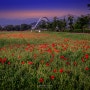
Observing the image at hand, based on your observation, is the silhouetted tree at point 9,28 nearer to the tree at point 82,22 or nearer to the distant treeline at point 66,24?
the distant treeline at point 66,24

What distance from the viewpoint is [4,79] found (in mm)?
5816

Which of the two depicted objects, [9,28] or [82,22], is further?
[9,28]

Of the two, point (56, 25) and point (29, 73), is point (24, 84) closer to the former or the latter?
point (29, 73)

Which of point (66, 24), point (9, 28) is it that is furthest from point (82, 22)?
point (9, 28)

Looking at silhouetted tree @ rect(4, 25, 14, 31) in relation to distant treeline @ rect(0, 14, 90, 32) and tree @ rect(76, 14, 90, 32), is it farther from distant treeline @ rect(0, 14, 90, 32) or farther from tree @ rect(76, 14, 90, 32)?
tree @ rect(76, 14, 90, 32)

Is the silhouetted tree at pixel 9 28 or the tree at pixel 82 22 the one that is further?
the silhouetted tree at pixel 9 28

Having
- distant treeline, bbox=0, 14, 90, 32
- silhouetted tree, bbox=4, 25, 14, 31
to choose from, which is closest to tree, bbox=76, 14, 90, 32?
distant treeline, bbox=0, 14, 90, 32

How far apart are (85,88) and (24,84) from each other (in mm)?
1640

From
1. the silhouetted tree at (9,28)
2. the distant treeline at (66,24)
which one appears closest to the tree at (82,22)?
the distant treeline at (66,24)

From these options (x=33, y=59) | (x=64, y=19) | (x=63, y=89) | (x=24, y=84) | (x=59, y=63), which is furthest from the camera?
(x=64, y=19)

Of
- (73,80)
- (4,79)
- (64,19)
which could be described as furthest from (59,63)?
(64,19)

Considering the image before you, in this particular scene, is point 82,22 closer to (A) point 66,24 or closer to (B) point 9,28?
(A) point 66,24

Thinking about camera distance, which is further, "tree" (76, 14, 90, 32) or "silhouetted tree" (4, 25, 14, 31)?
"silhouetted tree" (4, 25, 14, 31)

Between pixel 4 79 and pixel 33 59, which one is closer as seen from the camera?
pixel 4 79
